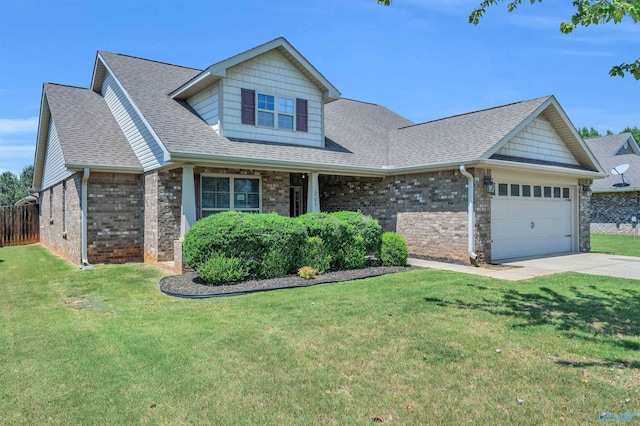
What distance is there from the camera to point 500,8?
6.82m

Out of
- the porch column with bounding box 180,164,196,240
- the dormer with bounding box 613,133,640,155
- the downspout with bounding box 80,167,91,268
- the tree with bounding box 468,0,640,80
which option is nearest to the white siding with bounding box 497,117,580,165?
the tree with bounding box 468,0,640,80

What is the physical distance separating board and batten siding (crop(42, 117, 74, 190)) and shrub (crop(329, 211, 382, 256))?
899cm

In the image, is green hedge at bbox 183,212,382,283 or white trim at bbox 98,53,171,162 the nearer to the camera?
green hedge at bbox 183,212,382,283

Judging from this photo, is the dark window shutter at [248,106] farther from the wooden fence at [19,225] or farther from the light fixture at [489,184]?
the wooden fence at [19,225]

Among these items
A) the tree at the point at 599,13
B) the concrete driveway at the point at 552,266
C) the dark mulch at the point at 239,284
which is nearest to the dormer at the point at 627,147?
the concrete driveway at the point at 552,266

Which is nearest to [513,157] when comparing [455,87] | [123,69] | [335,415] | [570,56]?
[570,56]

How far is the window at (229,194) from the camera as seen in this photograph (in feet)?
39.0

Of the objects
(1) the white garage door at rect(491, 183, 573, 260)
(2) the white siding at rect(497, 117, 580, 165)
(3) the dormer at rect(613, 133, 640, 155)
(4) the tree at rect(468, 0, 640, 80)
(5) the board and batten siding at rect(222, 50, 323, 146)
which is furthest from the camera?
(3) the dormer at rect(613, 133, 640, 155)

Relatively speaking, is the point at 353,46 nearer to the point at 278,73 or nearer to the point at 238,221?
the point at 278,73

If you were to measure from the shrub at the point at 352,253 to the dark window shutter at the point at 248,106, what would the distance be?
489cm

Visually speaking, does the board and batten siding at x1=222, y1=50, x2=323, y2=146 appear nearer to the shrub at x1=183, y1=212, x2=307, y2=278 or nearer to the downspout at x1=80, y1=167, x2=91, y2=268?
the shrub at x1=183, y1=212, x2=307, y2=278

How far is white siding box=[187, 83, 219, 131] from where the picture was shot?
40.5ft

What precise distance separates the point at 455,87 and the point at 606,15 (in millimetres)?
13187

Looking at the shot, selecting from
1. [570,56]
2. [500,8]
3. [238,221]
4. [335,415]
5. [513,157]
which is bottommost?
[335,415]
